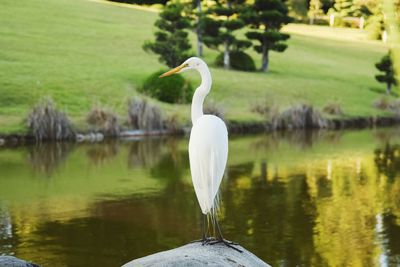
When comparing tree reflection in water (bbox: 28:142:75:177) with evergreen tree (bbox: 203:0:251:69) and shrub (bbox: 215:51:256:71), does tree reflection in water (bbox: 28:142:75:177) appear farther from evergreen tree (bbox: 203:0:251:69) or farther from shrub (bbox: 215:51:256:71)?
shrub (bbox: 215:51:256:71)

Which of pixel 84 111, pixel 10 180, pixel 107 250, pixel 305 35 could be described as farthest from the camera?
pixel 305 35

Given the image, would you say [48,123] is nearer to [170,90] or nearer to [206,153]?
[170,90]

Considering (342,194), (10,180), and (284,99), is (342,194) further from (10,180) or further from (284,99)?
(284,99)

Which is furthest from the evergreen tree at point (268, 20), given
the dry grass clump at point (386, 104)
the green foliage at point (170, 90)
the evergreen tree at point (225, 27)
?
the green foliage at point (170, 90)

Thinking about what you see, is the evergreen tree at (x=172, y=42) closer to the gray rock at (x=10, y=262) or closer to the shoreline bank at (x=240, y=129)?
the shoreline bank at (x=240, y=129)

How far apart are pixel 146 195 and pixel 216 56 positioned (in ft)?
109

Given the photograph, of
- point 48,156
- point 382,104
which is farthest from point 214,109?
point 382,104

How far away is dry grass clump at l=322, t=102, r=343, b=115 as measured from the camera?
35.6m

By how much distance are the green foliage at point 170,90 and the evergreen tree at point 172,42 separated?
20.0 feet

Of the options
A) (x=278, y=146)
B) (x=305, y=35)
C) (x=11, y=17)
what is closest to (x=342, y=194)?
(x=278, y=146)

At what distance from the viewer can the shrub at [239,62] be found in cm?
4595

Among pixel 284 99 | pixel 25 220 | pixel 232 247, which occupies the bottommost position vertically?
pixel 284 99

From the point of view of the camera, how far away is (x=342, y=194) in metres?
16.8

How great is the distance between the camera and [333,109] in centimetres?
3562
